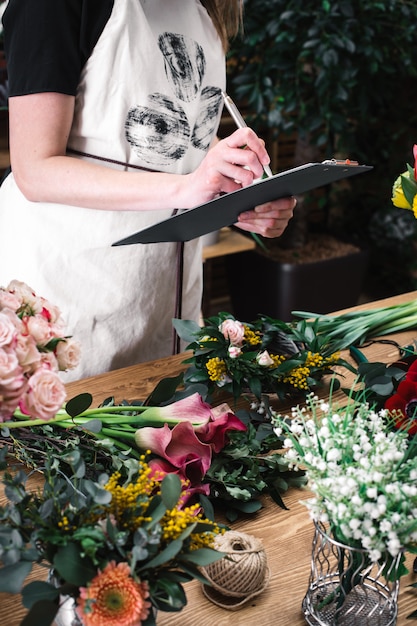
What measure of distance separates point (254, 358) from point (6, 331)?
→ 0.57 meters

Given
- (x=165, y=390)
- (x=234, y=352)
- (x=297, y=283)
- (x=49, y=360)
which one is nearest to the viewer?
(x=49, y=360)

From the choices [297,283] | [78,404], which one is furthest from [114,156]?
[297,283]

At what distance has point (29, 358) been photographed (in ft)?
2.58

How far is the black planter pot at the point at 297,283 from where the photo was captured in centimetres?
317

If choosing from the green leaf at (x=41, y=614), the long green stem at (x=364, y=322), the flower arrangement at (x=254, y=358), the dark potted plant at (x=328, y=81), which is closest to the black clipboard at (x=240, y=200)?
the flower arrangement at (x=254, y=358)

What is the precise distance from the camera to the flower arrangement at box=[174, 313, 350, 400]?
126cm

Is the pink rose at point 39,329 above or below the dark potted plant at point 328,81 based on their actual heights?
above

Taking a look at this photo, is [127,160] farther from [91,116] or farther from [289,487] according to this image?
[289,487]

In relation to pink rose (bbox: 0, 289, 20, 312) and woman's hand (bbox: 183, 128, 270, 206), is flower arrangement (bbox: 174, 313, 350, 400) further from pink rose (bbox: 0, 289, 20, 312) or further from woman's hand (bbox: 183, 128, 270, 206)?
pink rose (bbox: 0, 289, 20, 312)

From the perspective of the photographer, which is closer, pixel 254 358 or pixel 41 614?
pixel 41 614

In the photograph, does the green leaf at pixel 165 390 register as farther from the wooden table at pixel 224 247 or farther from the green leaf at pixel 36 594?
the wooden table at pixel 224 247

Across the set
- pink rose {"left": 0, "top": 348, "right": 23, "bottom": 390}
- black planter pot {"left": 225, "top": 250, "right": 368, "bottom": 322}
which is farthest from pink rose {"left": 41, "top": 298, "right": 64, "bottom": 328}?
black planter pot {"left": 225, "top": 250, "right": 368, "bottom": 322}

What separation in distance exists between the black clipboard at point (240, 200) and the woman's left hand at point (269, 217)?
3 centimetres

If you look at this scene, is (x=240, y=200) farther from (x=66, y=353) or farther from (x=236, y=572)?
(x=236, y=572)
